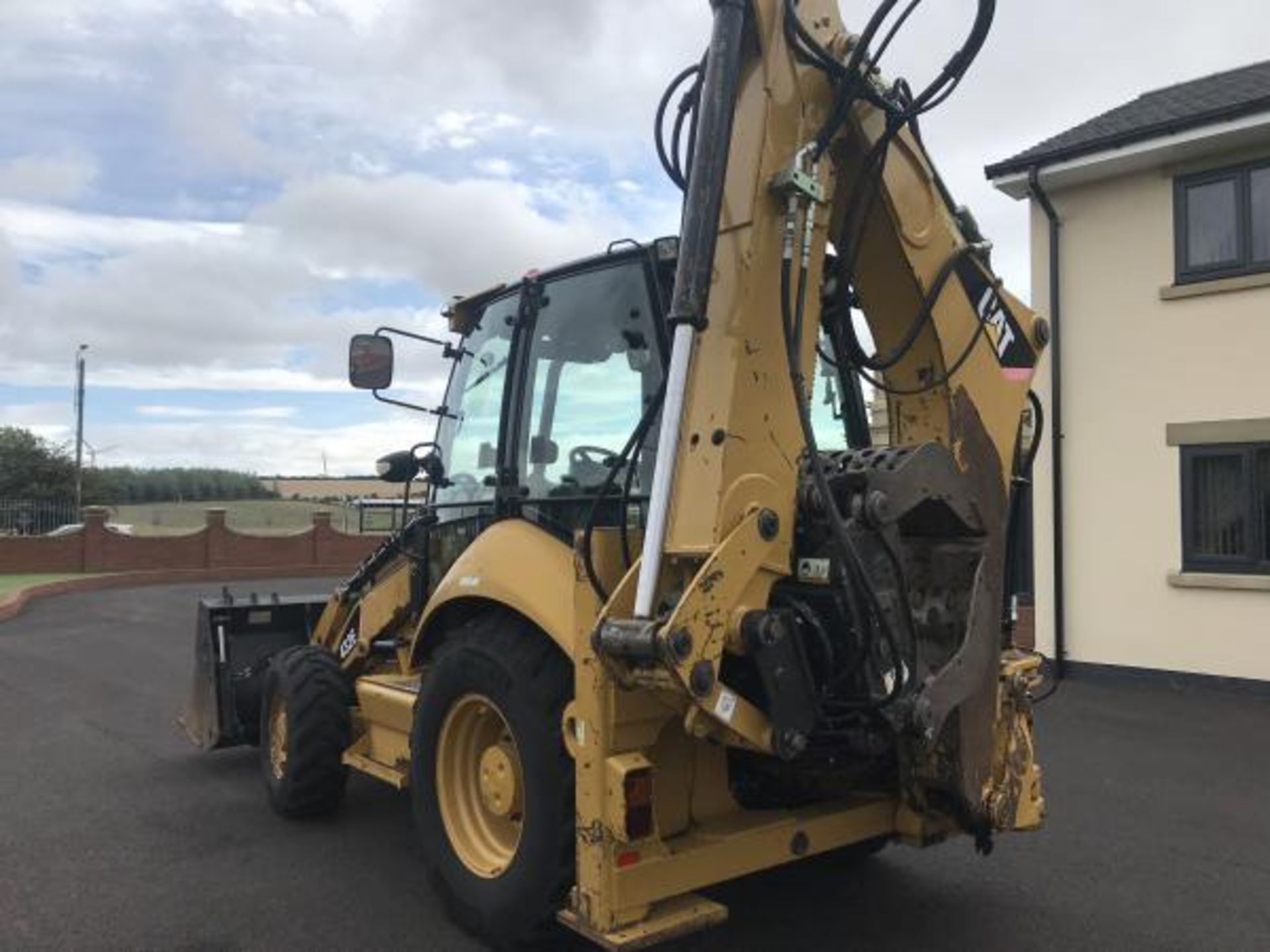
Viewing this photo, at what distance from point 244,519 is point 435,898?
3010cm

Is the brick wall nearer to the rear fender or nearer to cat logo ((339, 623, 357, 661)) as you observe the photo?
cat logo ((339, 623, 357, 661))

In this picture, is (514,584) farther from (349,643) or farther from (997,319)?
(349,643)

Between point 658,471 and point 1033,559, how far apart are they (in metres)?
9.18

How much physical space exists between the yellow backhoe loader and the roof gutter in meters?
7.15

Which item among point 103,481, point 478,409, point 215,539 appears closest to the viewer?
point 478,409

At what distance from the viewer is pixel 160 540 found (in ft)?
93.5

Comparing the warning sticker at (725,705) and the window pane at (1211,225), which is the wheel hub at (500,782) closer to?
the warning sticker at (725,705)

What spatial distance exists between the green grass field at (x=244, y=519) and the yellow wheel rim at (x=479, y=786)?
2563cm

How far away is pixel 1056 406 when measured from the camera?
11438 millimetres

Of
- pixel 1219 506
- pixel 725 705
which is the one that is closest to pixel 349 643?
pixel 725 705

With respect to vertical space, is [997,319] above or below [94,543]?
above

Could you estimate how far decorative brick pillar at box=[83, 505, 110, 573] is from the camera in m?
27.2

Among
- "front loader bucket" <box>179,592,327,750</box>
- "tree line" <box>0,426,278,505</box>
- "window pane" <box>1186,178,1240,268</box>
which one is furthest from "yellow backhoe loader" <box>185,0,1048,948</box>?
"tree line" <box>0,426,278,505</box>

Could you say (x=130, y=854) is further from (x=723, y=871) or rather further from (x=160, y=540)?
(x=160, y=540)
